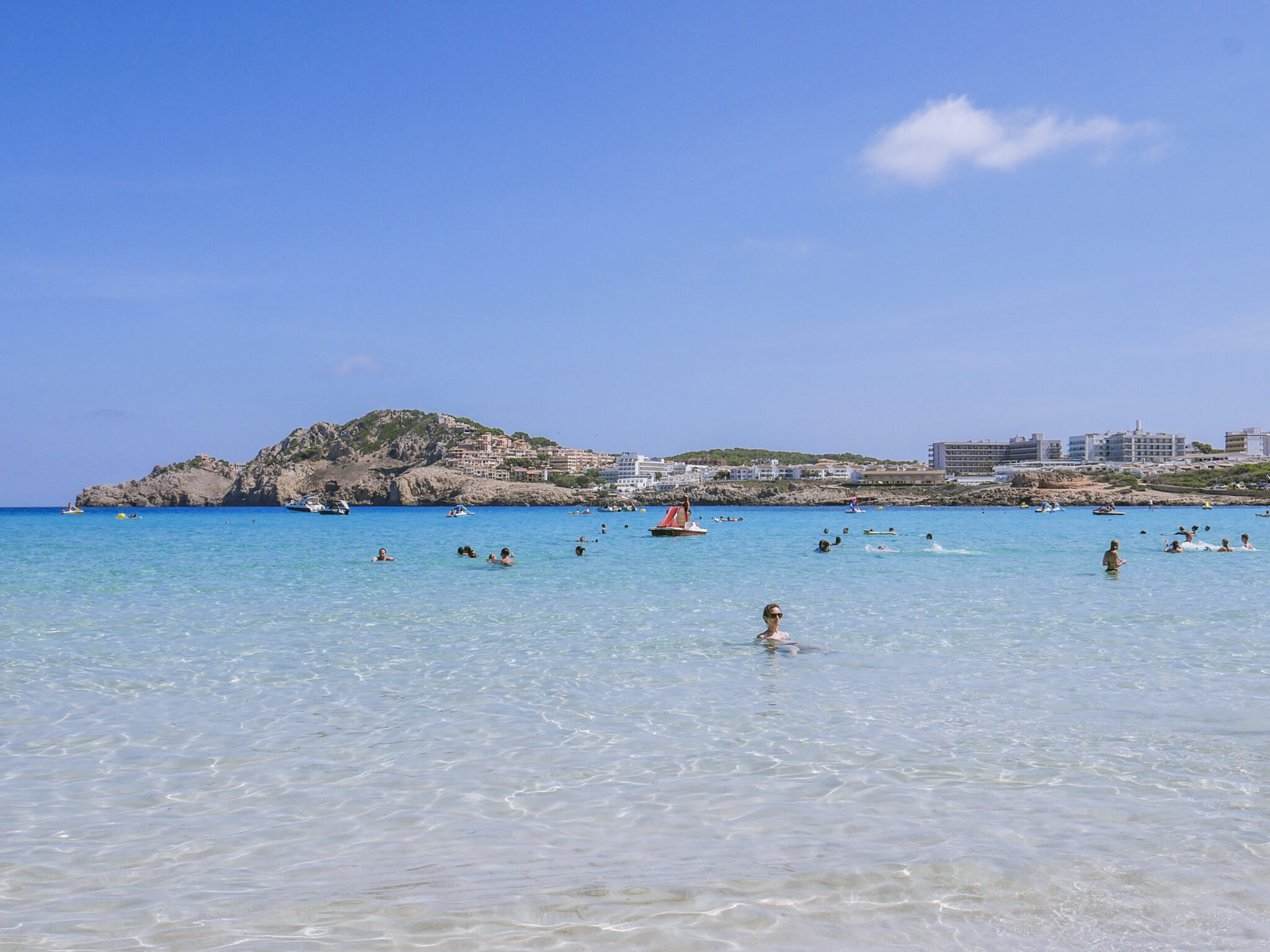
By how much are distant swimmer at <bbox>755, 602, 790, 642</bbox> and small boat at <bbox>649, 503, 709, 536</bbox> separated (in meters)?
36.2

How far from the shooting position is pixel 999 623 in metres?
15.9

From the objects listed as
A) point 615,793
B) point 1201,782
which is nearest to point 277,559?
point 615,793

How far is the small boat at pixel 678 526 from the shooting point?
5106 cm

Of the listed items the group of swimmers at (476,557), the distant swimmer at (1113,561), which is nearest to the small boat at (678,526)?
the group of swimmers at (476,557)

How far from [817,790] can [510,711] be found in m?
3.99

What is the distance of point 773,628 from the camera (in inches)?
550

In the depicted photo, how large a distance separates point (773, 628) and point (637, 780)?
23.0 feet

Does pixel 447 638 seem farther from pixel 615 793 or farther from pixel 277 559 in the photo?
pixel 277 559


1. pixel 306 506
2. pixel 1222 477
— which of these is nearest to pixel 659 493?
pixel 306 506

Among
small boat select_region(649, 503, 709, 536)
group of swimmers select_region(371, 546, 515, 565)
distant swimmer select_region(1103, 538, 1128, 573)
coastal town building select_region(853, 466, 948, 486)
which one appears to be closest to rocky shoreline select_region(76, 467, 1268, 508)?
coastal town building select_region(853, 466, 948, 486)

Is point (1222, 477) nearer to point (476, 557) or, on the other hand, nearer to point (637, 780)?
point (476, 557)

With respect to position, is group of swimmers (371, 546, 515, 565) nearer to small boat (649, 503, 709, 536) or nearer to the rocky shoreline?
small boat (649, 503, 709, 536)

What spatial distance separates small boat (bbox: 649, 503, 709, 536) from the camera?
51.1m

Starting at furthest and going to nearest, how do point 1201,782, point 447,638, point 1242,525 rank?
point 1242,525
point 447,638
point 1201,782
